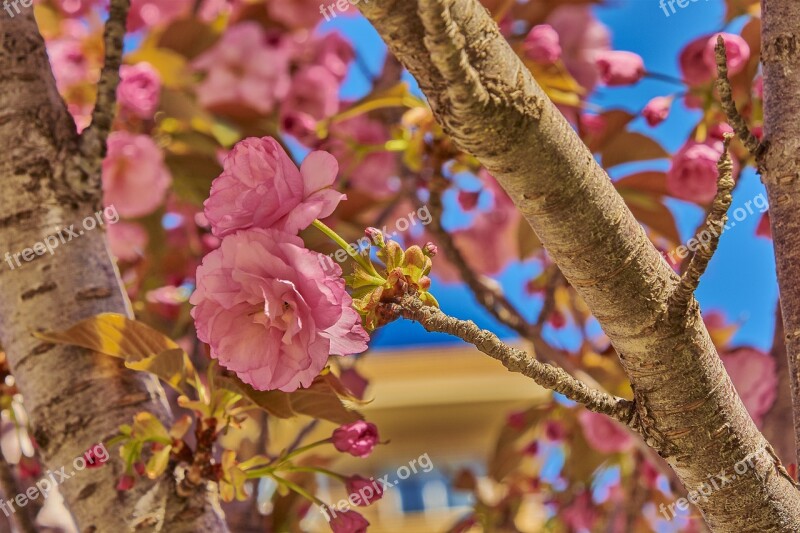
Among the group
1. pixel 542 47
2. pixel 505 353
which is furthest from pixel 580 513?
pixel 505 353

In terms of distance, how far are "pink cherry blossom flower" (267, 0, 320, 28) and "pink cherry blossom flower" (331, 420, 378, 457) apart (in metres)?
0.82

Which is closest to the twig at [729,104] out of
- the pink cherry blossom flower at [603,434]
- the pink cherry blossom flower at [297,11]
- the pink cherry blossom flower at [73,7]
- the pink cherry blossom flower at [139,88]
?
the pink cherry blossom flower at [603,434]

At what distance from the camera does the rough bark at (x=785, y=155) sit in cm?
48

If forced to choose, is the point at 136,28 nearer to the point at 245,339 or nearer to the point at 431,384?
the point at 245,339

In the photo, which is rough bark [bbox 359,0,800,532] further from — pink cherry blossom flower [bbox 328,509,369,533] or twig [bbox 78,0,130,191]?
twig [bbox 78,0,130,191]

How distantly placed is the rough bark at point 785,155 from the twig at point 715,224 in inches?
4.2

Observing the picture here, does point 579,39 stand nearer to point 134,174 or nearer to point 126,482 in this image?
point 134,174

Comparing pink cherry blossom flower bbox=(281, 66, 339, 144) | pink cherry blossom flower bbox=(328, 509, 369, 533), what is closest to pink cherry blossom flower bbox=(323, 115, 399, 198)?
pink cherry blossom flower bbox=(281, 66, 339, 144)

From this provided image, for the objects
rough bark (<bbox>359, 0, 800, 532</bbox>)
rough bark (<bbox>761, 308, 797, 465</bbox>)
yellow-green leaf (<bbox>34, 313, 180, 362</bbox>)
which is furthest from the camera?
rough bark (<bbox>761, 308, 797, 465</bbox>)

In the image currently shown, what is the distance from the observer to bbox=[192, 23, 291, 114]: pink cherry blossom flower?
3.86 ft

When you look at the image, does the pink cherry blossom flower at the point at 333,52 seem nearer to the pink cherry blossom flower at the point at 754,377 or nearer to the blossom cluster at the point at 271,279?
the pink cherry blossom flower at the point at 754,377

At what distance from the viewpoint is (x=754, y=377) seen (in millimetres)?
789

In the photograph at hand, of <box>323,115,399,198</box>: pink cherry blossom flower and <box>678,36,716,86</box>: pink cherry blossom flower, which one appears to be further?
<box>323,115,399,198</box>: pink cherry blossom flower

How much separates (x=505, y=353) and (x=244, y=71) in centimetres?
86
